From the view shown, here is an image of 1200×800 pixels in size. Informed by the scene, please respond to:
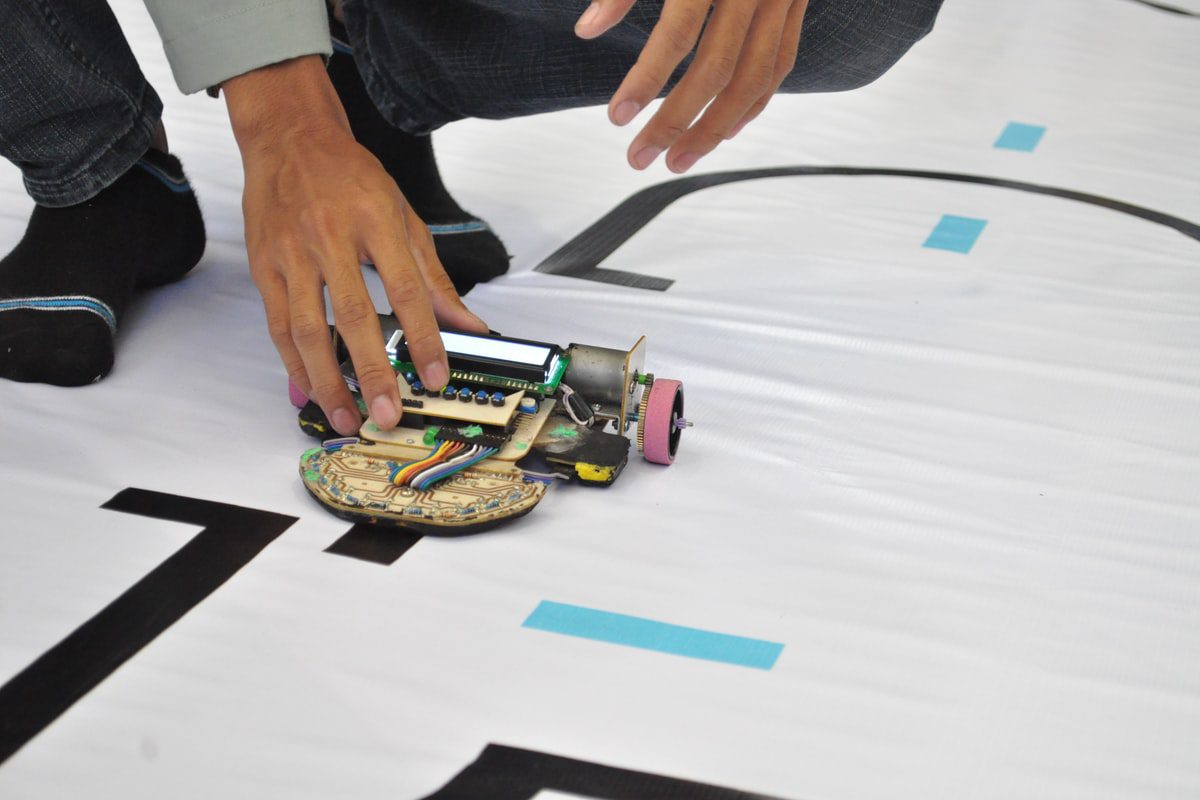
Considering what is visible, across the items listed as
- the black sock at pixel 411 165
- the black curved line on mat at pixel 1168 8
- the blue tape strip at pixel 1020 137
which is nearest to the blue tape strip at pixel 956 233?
the blue tape strip at pixel 1020 137

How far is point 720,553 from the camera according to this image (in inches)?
37.7

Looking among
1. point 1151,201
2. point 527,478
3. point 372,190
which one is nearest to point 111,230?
point 372,190

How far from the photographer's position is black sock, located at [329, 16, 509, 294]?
1.44 m

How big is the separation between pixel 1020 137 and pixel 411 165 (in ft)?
3.35

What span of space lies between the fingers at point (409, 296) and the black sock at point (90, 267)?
0.35 meters

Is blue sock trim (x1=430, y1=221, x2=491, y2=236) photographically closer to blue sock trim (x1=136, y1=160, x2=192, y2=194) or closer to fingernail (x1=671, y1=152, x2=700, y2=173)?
blue sock trim (x1=136, y1=160, x2=192, y2=194)

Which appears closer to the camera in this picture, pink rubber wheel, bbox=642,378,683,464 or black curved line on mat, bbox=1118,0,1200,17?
pink rubber wheel, bbox=642,378,683,464

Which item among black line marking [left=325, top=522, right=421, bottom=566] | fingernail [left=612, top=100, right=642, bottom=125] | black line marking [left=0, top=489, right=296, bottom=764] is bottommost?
black line marking [left=325, top=522, right=421, bottom=566]

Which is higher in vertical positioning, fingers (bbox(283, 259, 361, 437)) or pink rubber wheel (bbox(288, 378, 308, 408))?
fingers (bbox(283, 259, 361, 437))

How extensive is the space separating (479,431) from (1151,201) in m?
1.14

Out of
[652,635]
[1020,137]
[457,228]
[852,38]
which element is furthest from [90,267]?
Result: [1020,137]

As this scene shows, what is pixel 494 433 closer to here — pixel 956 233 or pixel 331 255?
pixel 331 255

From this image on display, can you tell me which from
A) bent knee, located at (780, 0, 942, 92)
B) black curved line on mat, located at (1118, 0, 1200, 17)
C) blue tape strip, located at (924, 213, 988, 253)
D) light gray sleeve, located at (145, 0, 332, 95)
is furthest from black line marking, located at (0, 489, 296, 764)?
black curved line on mat, located at (1118, 0, 1200, 17)

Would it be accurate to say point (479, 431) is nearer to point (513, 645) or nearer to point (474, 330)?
point (474, 330)
